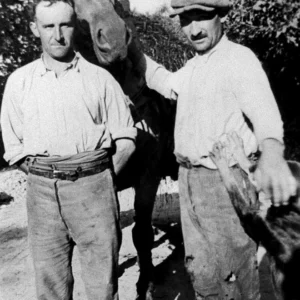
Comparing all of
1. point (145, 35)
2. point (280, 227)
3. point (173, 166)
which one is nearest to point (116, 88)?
point (280, 227)

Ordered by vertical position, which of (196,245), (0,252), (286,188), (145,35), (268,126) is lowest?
(0,252)

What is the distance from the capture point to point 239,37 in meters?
7.57

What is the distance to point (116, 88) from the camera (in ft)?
8.71

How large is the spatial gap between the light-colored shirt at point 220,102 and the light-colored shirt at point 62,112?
36 cm

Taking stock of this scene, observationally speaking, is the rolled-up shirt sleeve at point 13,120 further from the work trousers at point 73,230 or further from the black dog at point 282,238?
the black dog at point 282,238

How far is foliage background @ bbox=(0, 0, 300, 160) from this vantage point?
6.52m

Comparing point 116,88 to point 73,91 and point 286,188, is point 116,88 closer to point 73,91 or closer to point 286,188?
point 73,91

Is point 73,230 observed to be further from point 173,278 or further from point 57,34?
point 173,278

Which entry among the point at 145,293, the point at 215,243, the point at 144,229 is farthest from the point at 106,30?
the point at 145,293

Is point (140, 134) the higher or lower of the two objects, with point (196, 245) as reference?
higher

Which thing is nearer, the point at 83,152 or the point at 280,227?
the point at 280,227

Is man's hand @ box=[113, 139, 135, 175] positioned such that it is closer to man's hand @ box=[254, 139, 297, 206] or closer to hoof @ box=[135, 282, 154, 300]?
man's hand @ box=[254, 139, 297, 206]

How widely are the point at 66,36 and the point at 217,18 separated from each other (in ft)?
2.81

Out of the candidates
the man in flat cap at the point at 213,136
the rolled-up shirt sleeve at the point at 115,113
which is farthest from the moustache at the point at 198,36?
the rolled-up shirt sleeve at the point at 115,113
